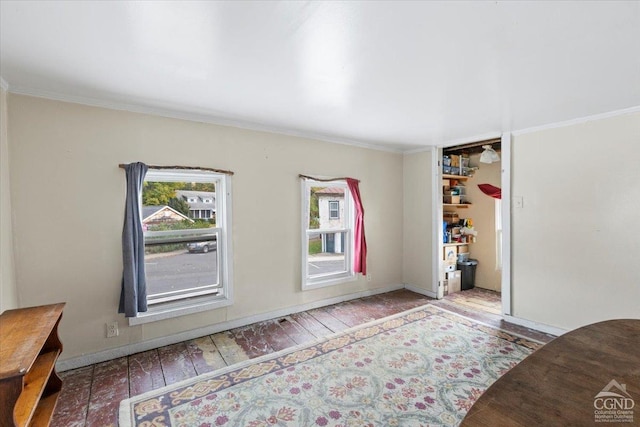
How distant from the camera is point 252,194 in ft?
11.0

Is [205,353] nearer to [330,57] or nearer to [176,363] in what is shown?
[176,363]

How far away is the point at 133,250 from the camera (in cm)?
259

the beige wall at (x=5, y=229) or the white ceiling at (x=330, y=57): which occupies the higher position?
the white ceiling at (x=330, y=57)

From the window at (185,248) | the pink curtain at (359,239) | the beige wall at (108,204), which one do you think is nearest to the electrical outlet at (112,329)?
the beige wall at (108,204)

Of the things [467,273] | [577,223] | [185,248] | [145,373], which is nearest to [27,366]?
[145,373]

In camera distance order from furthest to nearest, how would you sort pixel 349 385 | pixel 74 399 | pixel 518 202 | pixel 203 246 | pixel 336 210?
1. pixel 336 210
2. pixel 518 202
3. pixel 203 246
4. pixel 349 385
5. pixel 74 399

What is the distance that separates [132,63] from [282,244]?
2.30 m

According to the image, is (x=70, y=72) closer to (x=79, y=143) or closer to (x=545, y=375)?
(x=79, y=143)

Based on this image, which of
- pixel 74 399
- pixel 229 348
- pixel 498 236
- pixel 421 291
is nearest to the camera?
pixel 74 399

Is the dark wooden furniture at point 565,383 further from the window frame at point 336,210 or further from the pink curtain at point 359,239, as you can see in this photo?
the window frame at point 336,210

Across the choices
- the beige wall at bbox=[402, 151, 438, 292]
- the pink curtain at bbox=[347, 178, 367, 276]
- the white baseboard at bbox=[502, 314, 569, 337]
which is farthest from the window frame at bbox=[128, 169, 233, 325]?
the white baseboard at bbox=[502, 314, 569, 337]

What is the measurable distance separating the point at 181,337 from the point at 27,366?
5.90 ft

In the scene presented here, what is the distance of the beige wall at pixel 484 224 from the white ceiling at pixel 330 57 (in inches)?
81.9

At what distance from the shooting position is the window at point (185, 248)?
9.48ft
